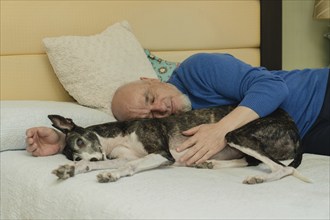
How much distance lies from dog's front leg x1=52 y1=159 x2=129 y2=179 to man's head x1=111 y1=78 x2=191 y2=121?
337 mm

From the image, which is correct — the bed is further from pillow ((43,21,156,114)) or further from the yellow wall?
the yellow wall

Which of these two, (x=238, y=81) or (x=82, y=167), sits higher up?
(x=238, y=81)

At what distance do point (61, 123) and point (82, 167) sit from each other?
1.01 ft

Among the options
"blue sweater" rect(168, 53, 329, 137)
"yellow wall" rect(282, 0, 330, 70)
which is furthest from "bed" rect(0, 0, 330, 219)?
"yellow wall" rect(282, 0, 330, 70)

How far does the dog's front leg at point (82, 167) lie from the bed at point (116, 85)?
0.03 metres

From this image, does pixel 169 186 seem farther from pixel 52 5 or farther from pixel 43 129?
pixel 52 5

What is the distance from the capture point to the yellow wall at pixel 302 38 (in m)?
A: 3.92

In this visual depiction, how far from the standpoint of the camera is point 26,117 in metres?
2.03

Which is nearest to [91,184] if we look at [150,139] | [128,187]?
[128,187]

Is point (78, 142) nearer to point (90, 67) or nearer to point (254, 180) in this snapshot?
point (90, 67)

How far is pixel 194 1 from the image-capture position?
125 inches

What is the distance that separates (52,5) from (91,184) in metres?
1.38

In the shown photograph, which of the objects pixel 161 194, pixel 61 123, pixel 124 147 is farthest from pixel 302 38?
pixel 161 194

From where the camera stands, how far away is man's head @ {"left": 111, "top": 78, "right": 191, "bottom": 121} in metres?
2.11
